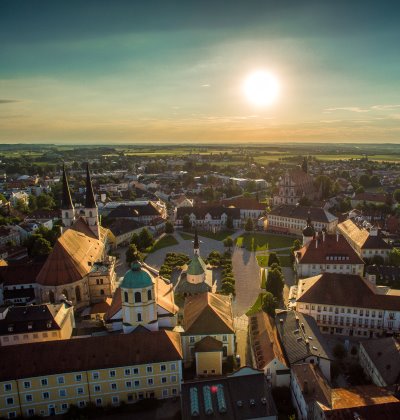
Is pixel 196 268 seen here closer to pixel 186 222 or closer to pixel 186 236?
pixel 186 236

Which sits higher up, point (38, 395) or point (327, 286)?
point (327, 286)

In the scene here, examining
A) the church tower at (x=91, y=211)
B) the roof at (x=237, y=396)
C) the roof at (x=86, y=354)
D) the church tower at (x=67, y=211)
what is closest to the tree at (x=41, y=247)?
the church tower at (x=67, y=211)

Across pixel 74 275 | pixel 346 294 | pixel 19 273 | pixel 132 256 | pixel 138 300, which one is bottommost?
pixel 132 256

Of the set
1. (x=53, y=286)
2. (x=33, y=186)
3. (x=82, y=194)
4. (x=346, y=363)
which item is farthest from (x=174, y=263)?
(x=33, y=186)

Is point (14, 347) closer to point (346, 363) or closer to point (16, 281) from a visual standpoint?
point (16, 281)

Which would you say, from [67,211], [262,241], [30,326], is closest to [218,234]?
[262,241]
